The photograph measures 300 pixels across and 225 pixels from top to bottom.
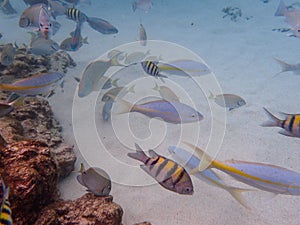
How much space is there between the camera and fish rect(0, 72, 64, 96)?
9.81 feet

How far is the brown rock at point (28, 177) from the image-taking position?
6.33 ft

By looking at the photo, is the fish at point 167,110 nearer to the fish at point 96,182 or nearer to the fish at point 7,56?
the fish at point 96,182

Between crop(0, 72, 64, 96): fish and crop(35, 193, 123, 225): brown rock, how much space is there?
148cm

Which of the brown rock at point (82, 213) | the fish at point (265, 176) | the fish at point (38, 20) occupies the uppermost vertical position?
the fish at point (38, 20)

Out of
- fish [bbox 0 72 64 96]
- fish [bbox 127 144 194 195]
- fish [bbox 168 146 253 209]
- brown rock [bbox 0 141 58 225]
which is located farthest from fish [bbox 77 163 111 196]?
fish [bbox 0 72 64 96]

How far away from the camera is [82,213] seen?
2.07m

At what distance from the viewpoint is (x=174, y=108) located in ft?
9.71

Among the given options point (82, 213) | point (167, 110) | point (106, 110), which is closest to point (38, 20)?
point (106, 110)

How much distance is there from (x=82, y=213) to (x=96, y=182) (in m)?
0.32

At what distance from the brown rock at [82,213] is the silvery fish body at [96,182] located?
0.09 meters

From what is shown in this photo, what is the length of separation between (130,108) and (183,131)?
1137mm

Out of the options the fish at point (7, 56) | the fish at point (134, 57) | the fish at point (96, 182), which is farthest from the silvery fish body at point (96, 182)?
the fish at point (134, 57)

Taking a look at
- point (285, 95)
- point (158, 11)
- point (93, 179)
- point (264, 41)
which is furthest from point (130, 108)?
point (158, 11)

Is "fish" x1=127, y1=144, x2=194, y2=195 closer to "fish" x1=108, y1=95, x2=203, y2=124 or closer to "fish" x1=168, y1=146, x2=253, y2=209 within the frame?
"fish" x1=168, y1=146, x2=253, y2=209
